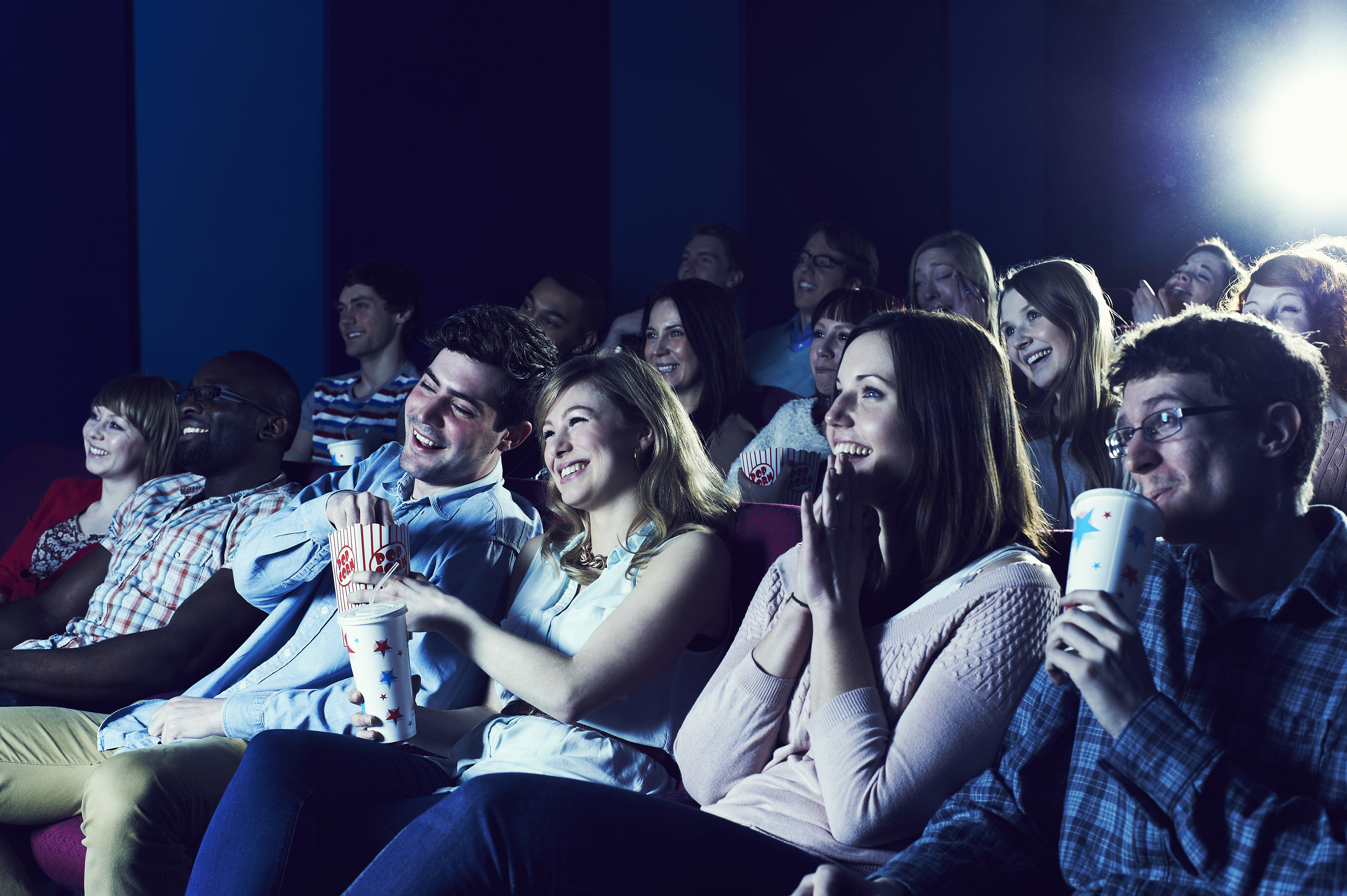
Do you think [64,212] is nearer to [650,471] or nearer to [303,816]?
[650,471]

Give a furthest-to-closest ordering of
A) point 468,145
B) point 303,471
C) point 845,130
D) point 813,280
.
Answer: point 845,130, point 468,145, point 813,280, point 303,471

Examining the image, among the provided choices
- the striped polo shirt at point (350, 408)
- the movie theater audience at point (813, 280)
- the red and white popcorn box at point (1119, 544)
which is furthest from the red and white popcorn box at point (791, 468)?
the striped polo shirt at point (350, 408)

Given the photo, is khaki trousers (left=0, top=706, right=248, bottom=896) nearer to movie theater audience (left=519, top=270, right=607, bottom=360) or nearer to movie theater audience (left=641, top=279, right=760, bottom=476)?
movie theater audience (left=641, top=279, right=760, bottom=476)

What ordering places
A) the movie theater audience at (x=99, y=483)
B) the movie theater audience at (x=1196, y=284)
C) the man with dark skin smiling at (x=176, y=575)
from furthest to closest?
the movie theater audience at (x=1196, y=284)
the movie theater audience at (x=99, y=483)
the man with dark skin smiling at (x=176, y=575)

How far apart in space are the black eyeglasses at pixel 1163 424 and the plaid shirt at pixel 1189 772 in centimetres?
14

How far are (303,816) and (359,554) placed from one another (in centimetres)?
39

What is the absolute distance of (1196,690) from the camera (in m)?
1.08

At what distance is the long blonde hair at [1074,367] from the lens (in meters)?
2.30

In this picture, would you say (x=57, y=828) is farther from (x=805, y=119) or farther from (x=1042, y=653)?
(x=805, y=119)

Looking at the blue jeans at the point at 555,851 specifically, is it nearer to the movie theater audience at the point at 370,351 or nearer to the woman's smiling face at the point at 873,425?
the woman's smiling face at the point at 873,425

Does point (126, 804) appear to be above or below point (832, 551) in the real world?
below

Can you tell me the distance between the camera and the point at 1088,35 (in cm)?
442

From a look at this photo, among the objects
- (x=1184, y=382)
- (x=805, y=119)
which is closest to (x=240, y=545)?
(x=1184, y=382)

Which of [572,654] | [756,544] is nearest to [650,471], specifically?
[756,544]
